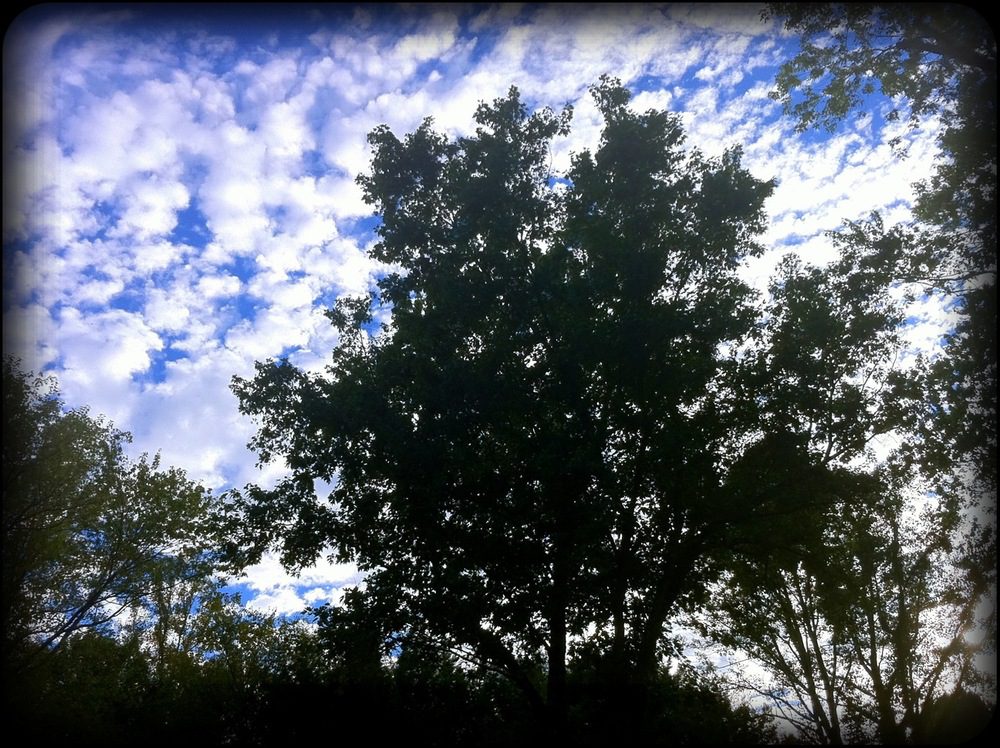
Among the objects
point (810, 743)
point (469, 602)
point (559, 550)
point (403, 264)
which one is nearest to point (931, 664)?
point (810, 743)

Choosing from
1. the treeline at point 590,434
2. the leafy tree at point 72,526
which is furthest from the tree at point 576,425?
the leafy tree at point 72,526

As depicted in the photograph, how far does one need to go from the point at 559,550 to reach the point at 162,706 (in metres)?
Answer: 14.9

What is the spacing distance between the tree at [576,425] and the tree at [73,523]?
373 inches

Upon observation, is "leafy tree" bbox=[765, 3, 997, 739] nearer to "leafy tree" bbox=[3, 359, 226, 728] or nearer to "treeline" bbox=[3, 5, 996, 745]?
"treeline" bbox=[3, 5, 996, 745]

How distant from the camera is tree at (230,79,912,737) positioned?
13.3 metres

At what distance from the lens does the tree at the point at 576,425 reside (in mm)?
13297

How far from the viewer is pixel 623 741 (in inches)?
498

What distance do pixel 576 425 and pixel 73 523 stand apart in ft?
63.4

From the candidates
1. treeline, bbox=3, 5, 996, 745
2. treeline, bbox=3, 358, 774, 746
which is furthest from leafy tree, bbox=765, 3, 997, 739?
treeline, bbox=3, 358, 774, 746

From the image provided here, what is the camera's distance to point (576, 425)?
13.4 metres

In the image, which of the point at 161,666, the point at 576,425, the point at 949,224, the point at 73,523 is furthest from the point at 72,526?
the point at 949,224

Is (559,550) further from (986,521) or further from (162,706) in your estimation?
(162,706)

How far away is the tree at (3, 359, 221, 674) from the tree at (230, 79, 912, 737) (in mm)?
9466

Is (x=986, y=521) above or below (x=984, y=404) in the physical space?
below
